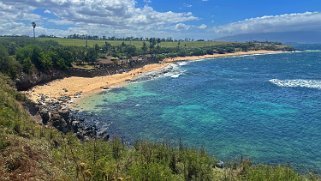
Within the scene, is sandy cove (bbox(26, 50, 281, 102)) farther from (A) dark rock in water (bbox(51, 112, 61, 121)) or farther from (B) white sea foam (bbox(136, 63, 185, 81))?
(A) dark rock in water (bbox(51, 112, 61, 121))

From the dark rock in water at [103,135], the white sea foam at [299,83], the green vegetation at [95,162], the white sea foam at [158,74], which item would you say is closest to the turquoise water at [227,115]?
the white sea foam at [299,83]

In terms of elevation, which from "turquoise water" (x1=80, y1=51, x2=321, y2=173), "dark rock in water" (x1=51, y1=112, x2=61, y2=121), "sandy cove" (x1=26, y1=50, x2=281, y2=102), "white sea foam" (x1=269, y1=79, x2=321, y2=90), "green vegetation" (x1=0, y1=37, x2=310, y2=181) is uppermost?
"green vegetation" (x1=0, y1=37, x2=310, y2=181)

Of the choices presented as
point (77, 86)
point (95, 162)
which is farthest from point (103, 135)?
point (77, 86)

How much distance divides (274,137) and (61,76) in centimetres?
8519

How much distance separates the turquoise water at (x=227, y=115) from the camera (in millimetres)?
61531

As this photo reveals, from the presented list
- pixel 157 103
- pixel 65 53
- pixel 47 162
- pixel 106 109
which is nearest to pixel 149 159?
pixel 47 162

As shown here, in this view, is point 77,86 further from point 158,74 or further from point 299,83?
point 299,83

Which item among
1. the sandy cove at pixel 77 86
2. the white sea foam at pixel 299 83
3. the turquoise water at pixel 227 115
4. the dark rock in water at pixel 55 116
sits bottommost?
the turquoise water at pixel 227 115

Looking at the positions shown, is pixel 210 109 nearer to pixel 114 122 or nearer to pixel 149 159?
pixel 114 122

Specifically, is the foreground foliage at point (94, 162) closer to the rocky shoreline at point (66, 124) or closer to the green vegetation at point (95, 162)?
the green vegetation at point (95, 162)

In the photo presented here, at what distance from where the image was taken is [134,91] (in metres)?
116

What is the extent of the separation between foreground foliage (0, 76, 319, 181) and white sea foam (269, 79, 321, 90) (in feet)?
280

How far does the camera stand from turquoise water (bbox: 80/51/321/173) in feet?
202

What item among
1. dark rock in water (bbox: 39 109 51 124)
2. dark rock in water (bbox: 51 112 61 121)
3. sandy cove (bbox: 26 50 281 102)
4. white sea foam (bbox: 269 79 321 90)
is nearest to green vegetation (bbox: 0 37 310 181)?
dark rock in water (bbox: 51 112 61 121)
